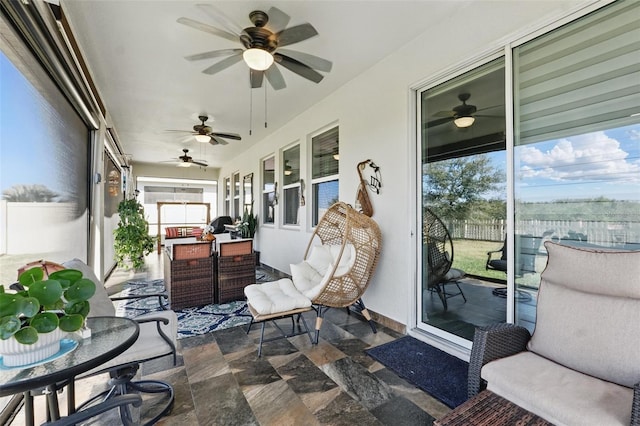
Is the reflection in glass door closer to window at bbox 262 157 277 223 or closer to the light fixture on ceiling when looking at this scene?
the light fixture on ceiling

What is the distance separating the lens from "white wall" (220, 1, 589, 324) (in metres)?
2.15

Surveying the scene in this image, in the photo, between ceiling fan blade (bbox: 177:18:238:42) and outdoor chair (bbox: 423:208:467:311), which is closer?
ceiling fan blade (bbox: 177:18:238:42)

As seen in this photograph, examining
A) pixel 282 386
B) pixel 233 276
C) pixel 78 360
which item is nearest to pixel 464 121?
pixel 282 386

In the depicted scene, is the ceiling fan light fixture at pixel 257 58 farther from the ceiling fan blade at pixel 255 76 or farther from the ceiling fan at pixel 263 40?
the ceiling fan blade at pixel 255 76

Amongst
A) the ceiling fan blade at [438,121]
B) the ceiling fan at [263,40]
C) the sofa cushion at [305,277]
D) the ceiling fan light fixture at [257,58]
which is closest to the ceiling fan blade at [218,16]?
the ceiling fan at [263,40]

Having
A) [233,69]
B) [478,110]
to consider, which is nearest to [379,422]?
[478,110]

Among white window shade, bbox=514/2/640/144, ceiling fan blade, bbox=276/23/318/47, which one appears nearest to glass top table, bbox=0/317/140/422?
ceiling fan blade, bbox=276/23/318/47

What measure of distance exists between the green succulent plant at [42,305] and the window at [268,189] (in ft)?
15.6

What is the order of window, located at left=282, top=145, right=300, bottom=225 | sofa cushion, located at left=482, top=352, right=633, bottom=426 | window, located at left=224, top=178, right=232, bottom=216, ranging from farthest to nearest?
1. window, located at left=224, top=178, right=232, bottom=216
2. window, located at left=282, top=145, right=300, bottom=225
3. sofa cushion, located at left=482, top=352, right=633, bottom=426

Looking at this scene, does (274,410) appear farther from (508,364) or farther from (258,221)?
(258,221)

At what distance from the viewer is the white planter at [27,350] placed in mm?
1035

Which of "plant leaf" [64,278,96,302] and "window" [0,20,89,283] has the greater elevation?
"window" [0,20,89,283]

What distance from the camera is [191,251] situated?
357 cm

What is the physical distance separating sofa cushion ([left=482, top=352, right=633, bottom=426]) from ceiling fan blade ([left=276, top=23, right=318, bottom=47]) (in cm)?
242
